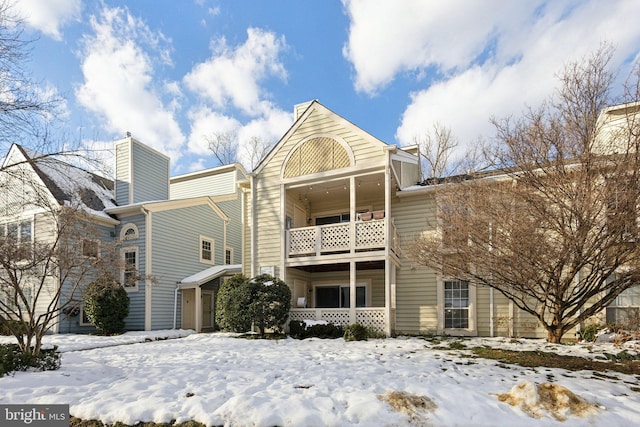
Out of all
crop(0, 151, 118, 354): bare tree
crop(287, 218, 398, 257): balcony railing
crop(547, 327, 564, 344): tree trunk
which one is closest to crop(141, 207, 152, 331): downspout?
crop(0, 151, 118, 354): bare tree

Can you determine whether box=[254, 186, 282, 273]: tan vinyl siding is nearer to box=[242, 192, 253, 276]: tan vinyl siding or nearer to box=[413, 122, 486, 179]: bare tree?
box=[242, 192, 253, 276]: tan vinyl siding

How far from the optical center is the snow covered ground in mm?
4383

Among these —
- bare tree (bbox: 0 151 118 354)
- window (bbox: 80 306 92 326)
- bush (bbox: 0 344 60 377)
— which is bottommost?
window (bbox: 80 306 92 326)

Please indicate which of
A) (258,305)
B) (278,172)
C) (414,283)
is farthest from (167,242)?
(414,283)

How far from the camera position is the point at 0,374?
20.3 feet

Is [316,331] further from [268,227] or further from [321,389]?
[321,389]

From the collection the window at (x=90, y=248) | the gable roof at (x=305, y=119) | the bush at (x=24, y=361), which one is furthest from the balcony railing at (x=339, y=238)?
the bush at (x=24, y=361)

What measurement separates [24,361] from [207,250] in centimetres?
1188

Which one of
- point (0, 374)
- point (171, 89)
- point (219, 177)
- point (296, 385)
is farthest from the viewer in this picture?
point (219, 177)

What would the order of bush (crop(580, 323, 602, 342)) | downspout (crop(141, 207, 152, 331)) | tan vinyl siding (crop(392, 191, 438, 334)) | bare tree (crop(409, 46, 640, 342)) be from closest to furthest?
bare tree (crop(409, 46, 640, 342))
bush (crop(580, 323, 602, 342))
tan vinyl siding (crop(392, 191, 438, 334))
downspout (crop(141, 207, 152, 331))

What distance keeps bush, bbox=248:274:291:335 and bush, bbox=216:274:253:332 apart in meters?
0.22

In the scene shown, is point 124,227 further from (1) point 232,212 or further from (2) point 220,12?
(2) point 220,12

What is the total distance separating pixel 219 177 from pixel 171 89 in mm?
9302

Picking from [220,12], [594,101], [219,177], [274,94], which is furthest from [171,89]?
[594,101]
